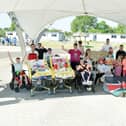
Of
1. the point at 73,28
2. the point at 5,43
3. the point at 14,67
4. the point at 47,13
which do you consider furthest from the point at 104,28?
the point at 14,67

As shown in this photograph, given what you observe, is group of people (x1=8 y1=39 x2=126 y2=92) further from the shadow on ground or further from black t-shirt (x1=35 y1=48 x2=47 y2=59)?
the shadow on ground

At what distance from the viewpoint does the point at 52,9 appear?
43.0ft

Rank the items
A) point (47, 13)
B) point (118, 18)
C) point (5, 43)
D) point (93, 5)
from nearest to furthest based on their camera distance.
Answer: point (93, 5) → point (118, 18) → point (47, 13) → point (5, 43)

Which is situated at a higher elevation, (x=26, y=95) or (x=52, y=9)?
(x=52, y=9)

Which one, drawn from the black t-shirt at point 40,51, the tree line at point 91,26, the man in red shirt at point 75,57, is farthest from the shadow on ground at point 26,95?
the tree line at point 91,26

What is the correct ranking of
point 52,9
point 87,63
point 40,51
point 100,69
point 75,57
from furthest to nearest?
point 40,51 < point 52,9 < point 75,57 < point 100,69 < point 87,63

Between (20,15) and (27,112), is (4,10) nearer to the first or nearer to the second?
(27,112)

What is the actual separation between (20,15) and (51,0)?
6460 millimetres

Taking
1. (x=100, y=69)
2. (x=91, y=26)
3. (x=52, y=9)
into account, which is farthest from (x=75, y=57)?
(x=91, y=26)

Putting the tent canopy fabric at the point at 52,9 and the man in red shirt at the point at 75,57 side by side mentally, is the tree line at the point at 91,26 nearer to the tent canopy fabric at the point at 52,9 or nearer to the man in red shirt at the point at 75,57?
the tent canopy fabric at the point at 52,9

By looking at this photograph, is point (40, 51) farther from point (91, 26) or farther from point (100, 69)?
point (91, 26)

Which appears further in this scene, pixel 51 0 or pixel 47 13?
pixel 47 13

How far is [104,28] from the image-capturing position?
10238cm

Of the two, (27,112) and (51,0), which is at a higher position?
(51,0)
